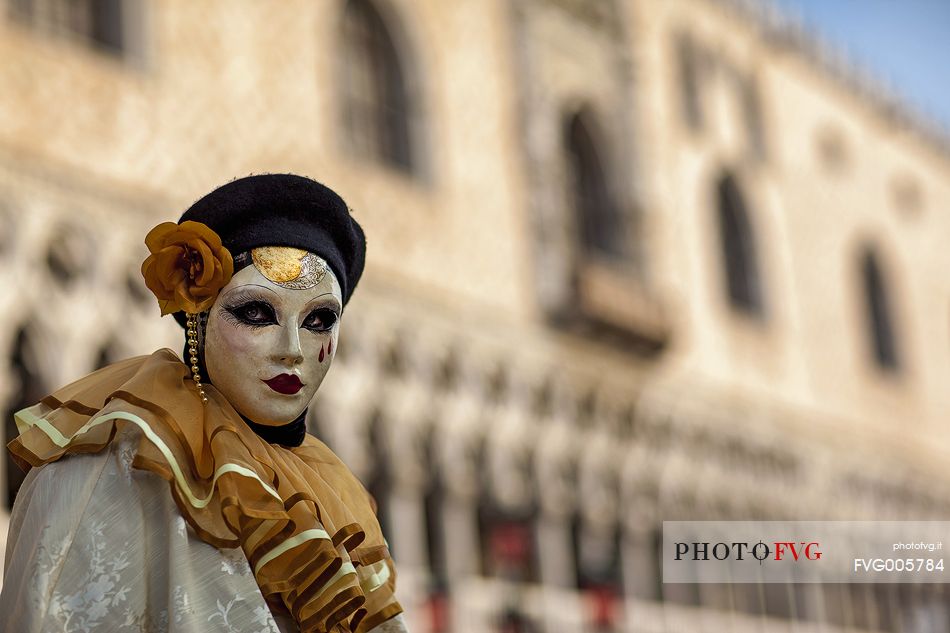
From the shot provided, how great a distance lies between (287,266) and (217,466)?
0.25 meters

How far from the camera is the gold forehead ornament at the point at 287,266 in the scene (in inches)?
64.7

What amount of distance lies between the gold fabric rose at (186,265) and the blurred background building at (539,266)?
4523mm

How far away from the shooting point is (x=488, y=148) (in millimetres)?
8898

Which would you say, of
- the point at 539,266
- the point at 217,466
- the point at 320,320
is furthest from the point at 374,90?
the point at 217,466

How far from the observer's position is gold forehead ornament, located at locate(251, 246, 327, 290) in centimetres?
164

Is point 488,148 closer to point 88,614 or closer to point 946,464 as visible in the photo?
point 946,464

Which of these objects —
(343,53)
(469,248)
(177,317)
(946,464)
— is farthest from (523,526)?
(177,317)

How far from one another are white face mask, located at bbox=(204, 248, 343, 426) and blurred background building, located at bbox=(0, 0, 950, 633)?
178 inches

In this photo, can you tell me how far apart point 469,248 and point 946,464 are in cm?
610

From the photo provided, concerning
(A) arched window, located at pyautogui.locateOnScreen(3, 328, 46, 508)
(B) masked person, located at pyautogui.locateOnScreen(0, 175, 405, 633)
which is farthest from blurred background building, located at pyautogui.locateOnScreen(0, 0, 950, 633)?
(B) masked person, located at pyautogui.locateOnScreen(0, 175, 405, 633)

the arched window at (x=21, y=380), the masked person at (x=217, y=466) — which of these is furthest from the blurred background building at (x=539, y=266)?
the masked person at (x=217, y=466)

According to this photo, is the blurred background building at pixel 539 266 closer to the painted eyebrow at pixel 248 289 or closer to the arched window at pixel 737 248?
the arched window at pixel 737 248

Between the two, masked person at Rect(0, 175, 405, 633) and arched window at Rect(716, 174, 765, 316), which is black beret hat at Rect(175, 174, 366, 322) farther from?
arched window at Rect(716, 174, 765, 316)

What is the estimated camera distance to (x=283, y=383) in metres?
1.64
